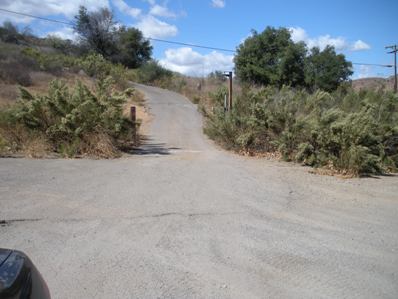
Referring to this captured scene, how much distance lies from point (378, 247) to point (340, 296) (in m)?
1.75

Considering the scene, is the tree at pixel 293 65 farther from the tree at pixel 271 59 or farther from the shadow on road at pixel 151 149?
the shadow on road at pixel 151 149

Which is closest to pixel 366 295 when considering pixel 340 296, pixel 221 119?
pixel 340 296

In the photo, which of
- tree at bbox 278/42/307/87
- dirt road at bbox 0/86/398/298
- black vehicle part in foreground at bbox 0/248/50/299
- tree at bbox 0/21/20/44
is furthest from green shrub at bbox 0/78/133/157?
tree at bbox 0/21/20/44

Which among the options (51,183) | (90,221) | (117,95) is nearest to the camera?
(90,221)

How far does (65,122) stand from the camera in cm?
1192

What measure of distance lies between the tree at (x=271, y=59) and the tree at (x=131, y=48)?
921 inches

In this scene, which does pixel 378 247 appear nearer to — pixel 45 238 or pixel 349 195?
pixel 349 195

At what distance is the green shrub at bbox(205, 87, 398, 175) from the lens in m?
11.2

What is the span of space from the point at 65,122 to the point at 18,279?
10.4 metres

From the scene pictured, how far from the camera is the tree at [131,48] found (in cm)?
5941

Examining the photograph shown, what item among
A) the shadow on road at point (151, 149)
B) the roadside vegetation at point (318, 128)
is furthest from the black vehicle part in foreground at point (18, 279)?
the shadow on road at point (151, 149)

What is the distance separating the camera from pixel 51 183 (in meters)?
8.27

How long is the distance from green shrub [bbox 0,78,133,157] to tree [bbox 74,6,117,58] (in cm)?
4645

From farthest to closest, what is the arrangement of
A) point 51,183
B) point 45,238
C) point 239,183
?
1. point 239,183
2. point 51,183
3. point 45,238
